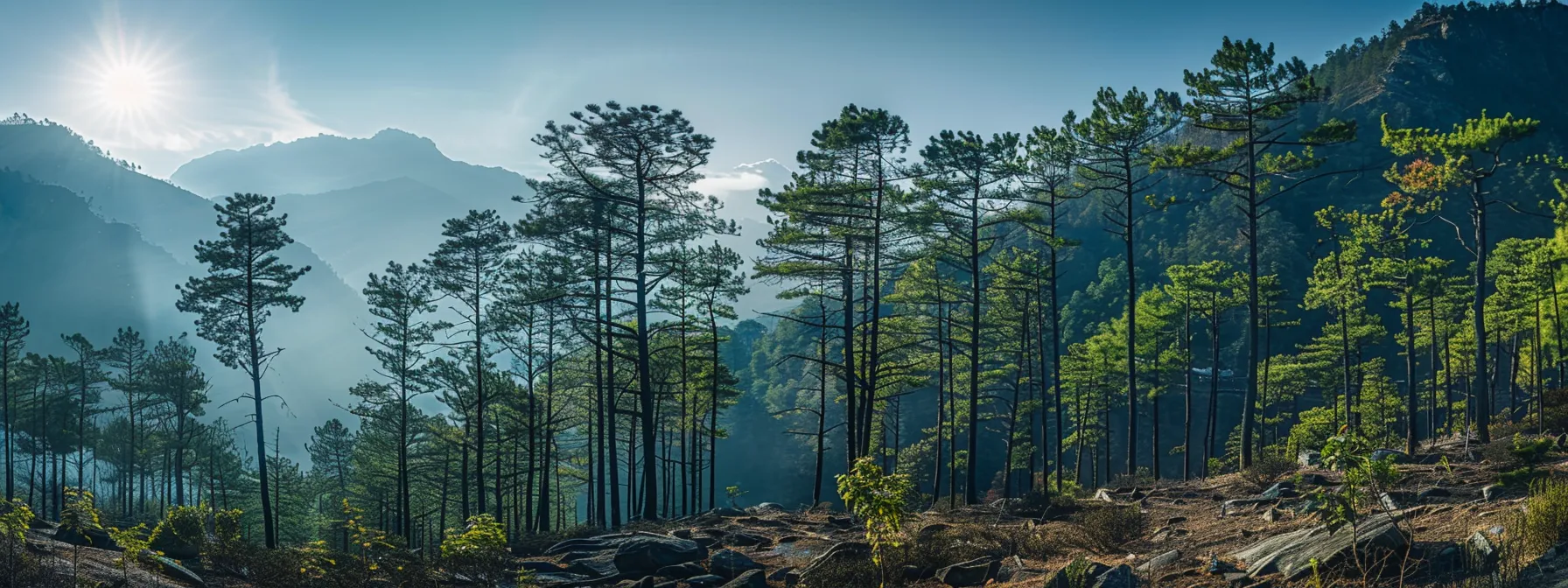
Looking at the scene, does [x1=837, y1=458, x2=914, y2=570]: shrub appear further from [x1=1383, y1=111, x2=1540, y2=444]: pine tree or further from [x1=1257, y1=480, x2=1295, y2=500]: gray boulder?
[x1=1383, y1=111, x2=1540, y2=444]: pine tree

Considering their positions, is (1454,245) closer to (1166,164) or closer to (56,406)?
(1166,164)

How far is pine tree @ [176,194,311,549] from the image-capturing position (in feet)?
82.9

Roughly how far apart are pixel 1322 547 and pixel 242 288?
30.0 meters

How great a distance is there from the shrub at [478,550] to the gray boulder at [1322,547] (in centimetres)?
846

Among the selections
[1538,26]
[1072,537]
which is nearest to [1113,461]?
[1072,537]

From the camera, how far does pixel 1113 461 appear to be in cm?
8500

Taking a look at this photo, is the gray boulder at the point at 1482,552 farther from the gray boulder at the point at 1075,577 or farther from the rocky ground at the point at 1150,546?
the gray boulder at the point at 1075,577

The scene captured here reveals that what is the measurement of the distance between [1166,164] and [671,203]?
14024 millimetres

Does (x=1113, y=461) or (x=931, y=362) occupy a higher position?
(x=931, y=362)

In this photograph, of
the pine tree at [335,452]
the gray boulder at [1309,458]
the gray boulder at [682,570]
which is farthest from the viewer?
the pine tree at [335,452]

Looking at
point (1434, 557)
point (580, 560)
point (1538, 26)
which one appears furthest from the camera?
point (1538, 26)

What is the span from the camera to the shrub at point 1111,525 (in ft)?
38.1

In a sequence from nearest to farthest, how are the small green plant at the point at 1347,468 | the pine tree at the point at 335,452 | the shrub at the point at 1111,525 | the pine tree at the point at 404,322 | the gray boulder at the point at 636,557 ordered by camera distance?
the small green plant at the point at 1347,468, the shrub at the point at 1111,525, the gray boulder at the point at 636,557, the pine tree at the point at 404,322, the pine tree at the point at 335,452

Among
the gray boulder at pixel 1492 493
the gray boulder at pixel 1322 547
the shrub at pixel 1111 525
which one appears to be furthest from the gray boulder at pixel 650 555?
the gray boulder at pixel 1492 493
